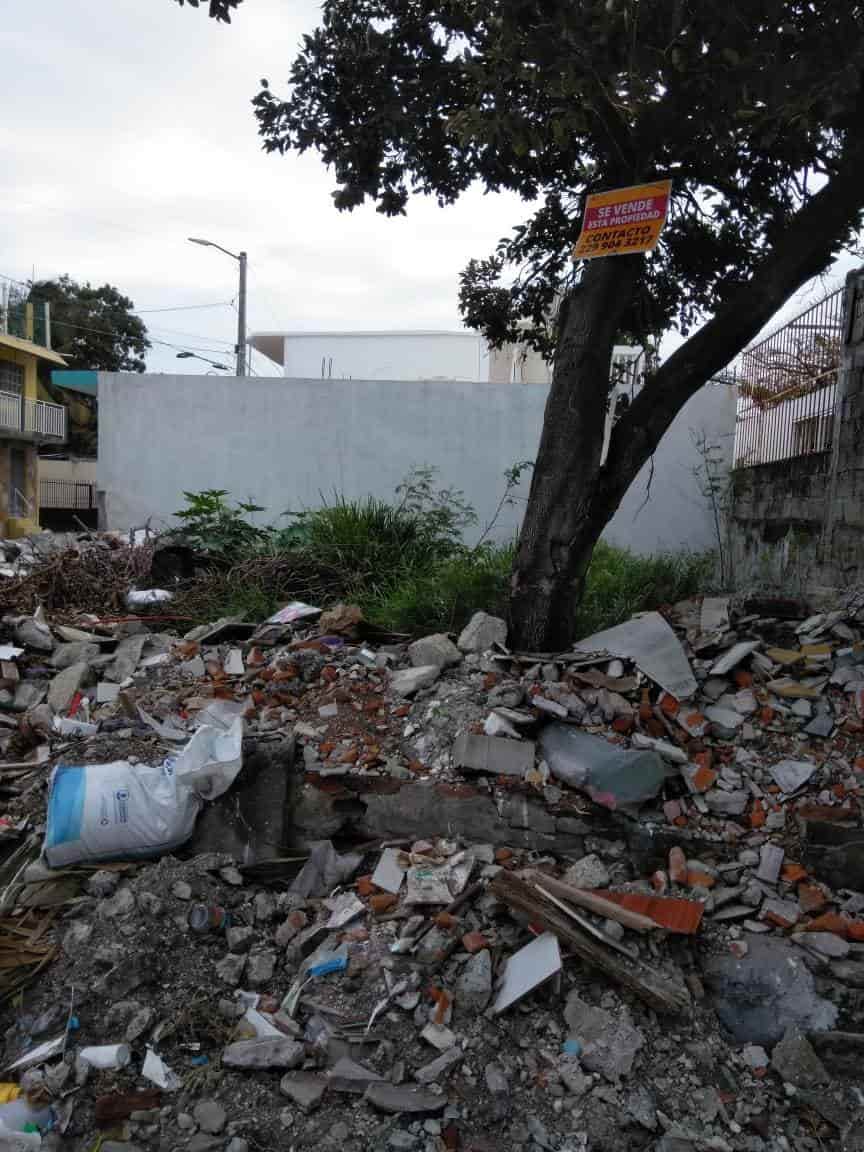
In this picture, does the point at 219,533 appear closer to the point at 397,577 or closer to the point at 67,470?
the point at 397,577

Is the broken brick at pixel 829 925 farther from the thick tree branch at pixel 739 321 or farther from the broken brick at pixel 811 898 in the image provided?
the thick tree branch at pixel 739 321

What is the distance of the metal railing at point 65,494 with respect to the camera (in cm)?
2370

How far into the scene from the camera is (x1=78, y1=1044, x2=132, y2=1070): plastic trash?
91.0 inches

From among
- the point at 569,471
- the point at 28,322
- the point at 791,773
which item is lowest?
the point at 791,773

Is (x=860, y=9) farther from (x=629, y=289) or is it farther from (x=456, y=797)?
(x=456, y=797)

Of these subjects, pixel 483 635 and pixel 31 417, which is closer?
pixel 483 635

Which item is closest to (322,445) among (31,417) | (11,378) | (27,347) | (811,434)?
(811,434)

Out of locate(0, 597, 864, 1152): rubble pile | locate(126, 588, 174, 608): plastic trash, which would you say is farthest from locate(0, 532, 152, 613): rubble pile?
locate(0, 597, 864, 1152): rubble pile

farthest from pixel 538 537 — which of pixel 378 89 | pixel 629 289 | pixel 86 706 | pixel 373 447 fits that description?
pixel 373 447

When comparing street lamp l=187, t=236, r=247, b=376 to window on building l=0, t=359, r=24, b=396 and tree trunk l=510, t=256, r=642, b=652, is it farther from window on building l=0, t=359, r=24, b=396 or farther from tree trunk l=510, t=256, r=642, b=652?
tree trunk l=510, t=256, r=642, b=652

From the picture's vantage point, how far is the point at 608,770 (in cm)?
314

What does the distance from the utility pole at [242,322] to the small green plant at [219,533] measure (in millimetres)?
11199

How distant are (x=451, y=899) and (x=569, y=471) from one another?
2012mm

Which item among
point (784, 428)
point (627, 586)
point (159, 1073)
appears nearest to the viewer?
point (159, 1073)
